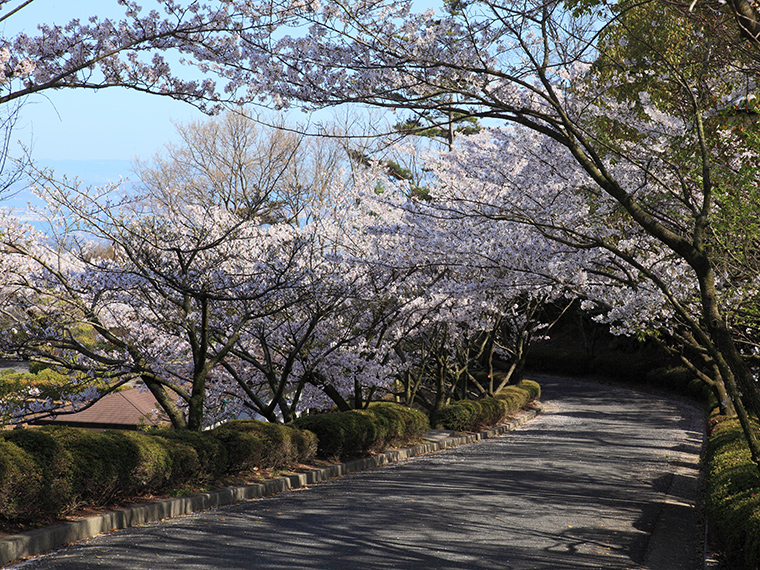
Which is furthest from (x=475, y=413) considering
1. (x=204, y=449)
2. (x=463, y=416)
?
(x=204, y=449)

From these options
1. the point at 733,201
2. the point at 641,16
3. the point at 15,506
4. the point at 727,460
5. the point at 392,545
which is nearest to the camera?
the point at 15,506

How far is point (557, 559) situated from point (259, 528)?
3.07 meters

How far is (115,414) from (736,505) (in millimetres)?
19717

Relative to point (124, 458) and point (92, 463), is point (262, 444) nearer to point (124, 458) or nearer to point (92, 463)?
point (124, 458)

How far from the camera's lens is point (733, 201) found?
22.1ft

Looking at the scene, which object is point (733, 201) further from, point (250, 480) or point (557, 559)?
point (250, 480)

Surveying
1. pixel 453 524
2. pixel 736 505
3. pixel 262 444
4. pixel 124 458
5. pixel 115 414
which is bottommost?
pixel 453 524

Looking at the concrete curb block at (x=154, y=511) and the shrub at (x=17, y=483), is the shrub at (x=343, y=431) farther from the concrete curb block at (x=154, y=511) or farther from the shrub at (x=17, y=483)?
the shrub at (x=17, y=483)

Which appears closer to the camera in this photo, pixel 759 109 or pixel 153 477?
pixel 759 109

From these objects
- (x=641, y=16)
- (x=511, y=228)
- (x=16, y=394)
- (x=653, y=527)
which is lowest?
(x=653, y=527)

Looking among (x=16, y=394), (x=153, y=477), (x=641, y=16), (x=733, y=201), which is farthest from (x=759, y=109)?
(x=16, y=394)

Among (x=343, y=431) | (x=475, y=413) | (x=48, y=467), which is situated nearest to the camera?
(x=48, y=467)

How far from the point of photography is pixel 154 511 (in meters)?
7.27

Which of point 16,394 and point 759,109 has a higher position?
point 759,109
